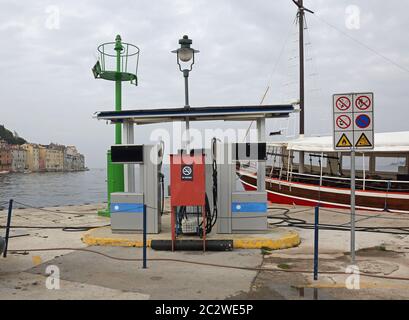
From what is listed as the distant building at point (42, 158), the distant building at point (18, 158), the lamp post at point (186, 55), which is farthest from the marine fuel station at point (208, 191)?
the distant building at point (42, 158)

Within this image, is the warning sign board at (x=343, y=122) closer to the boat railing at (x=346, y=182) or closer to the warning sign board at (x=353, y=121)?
the warning sign board at (x=353, y=121)

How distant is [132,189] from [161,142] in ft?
5.84

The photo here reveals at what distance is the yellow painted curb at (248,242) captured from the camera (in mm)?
8828

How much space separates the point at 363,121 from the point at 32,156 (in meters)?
167

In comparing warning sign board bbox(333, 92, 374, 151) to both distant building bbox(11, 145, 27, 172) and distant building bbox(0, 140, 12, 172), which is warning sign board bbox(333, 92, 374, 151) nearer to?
distant building bbox(0, 140, 12, 172)

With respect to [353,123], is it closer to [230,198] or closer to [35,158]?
[230,198]

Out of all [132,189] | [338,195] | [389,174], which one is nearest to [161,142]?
[132,189]

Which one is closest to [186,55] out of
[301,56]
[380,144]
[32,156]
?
[380,144]

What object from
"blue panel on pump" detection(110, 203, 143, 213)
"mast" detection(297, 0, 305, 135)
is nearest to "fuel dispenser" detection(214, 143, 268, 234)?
"blue panel on pump" detection(110, 203, 143, 213)

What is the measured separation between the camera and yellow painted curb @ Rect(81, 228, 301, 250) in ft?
29.0

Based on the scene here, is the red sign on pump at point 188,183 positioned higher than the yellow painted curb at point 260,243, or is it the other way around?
the red sign on pump at point 188,183

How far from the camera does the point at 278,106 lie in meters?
9.95

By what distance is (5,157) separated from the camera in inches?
5497

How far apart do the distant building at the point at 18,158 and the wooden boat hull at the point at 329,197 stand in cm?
14048
